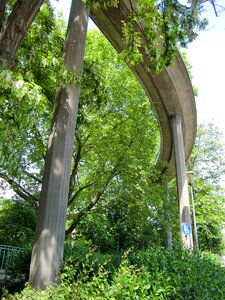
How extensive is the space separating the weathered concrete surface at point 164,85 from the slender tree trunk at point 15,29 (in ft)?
16.0

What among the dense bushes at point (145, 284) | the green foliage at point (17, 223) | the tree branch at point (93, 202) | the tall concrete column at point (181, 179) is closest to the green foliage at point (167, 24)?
the dense bushes at point (145, 284)

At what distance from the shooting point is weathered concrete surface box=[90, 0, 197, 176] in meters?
9.05

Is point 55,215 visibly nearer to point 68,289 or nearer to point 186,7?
point 68,289

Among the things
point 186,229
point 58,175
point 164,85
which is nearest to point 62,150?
point 58,175

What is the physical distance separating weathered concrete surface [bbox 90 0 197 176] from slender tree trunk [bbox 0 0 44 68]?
4.88 meters

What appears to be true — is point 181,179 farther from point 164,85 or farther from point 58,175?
point 58,175

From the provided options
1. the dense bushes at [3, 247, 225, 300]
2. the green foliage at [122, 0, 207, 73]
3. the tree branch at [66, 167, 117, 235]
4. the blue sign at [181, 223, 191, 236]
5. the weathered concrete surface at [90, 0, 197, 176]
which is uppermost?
the weathered concrete surface at [90, 0, 197, 176]

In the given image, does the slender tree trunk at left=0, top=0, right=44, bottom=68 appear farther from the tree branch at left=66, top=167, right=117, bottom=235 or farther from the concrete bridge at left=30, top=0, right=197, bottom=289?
the tree branch at left=66, top=167, right=117, bottom=235

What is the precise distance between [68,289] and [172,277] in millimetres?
1161

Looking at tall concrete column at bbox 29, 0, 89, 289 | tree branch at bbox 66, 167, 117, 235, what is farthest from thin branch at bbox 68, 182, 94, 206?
tall concrete column at bbox 29, 0, 89, 289

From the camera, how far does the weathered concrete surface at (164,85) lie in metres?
9.05

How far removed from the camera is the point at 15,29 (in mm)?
3945

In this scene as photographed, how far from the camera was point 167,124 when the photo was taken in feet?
43.3

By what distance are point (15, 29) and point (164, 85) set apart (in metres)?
8.00
